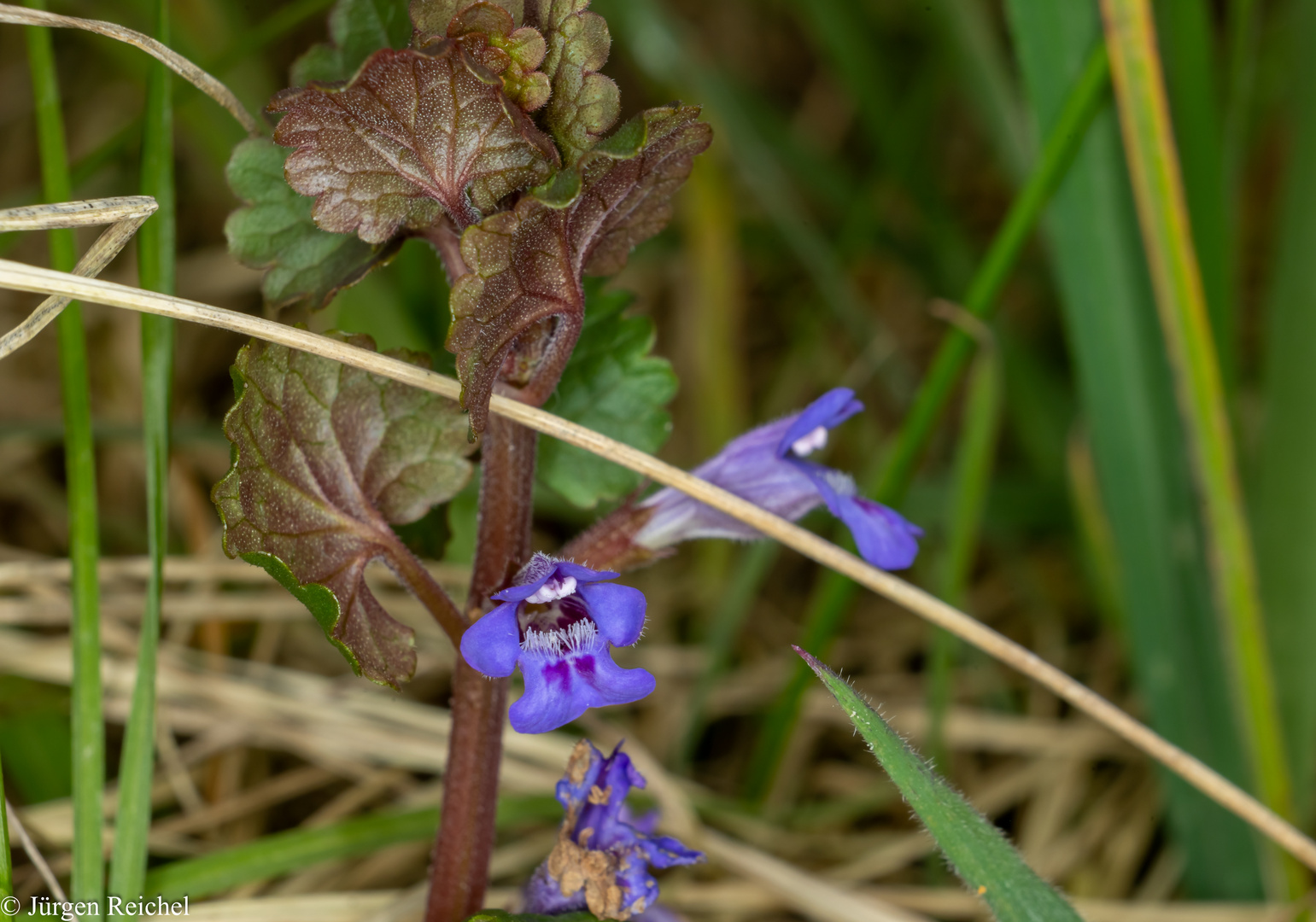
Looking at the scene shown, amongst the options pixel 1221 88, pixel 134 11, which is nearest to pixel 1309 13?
pixel 1221 88

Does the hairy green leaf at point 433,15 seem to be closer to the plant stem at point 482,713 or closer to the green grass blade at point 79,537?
the plant stem at point 482,713

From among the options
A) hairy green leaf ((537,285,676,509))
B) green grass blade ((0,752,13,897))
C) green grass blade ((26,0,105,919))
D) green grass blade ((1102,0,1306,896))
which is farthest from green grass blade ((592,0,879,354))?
green grass blade ((0,752,13,897))

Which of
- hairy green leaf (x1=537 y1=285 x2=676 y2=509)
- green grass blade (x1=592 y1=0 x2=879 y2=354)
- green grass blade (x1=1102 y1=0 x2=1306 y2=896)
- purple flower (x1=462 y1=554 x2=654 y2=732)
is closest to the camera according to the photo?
purple flower (x1=462 y1=554 x2=654 y2=732)

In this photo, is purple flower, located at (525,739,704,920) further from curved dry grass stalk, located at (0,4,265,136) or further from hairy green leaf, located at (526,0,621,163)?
curved dry grass stalk, located at (0,4,265,136)

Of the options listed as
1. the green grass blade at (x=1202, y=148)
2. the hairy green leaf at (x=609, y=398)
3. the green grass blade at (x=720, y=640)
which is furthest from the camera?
the green grass blade at (x=720, y=640)

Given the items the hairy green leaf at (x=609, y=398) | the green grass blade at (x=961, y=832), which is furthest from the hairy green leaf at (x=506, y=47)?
the green grass blade at (x=961, y=832)
